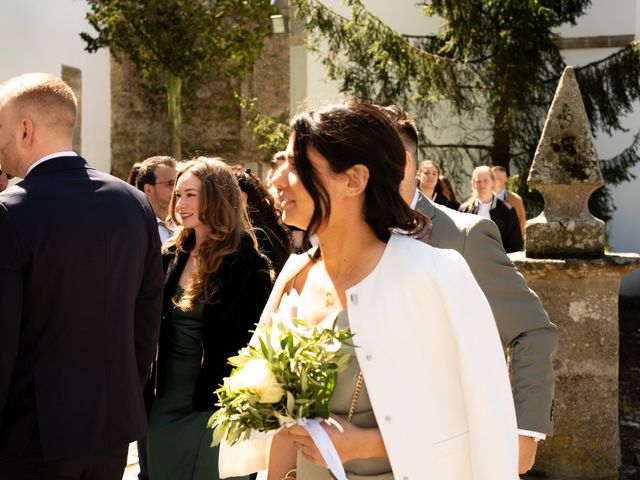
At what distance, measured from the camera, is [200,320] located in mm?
4836

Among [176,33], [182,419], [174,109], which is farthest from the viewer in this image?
[174,109]

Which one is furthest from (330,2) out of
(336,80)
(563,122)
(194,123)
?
(563,122)

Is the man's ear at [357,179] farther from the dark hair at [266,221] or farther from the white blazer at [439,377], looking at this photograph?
the dark hair at [266,221]

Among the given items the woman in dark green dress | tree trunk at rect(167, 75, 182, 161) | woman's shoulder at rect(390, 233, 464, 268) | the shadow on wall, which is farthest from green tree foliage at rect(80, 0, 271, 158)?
woman's shoulder at rect(390, 233, 464, 268)

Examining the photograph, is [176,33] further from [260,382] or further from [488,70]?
[260,382]

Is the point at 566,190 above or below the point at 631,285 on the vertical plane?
above

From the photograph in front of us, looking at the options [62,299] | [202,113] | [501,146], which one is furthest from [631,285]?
[62,299]

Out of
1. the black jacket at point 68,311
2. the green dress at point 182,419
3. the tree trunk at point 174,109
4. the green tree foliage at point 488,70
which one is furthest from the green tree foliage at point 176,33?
the black jacket at point 68,311

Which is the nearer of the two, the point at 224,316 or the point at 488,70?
the point at 224,316

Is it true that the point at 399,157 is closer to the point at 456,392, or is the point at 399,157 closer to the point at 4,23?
the point at 456,392

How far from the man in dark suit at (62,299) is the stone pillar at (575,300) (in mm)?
3039

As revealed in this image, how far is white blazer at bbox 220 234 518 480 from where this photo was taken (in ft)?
8.18

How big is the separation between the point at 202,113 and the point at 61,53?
16.9ft

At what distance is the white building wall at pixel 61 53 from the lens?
53.2ft
